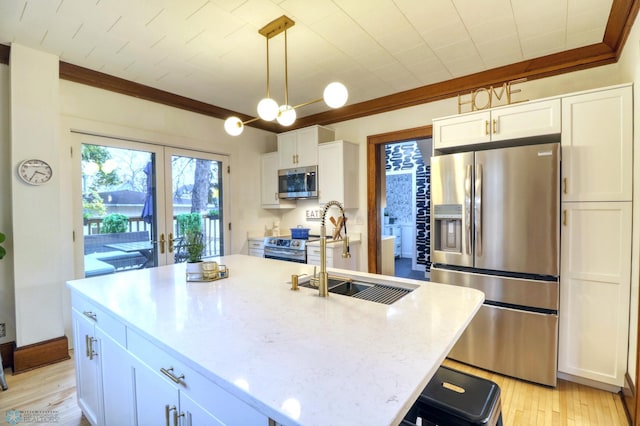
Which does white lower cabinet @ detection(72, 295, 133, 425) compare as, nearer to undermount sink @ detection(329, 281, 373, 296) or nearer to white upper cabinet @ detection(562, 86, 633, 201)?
undermount sink @ detection(329, 281, 373, 296)

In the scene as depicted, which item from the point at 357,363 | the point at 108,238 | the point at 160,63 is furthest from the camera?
the point at 108,238

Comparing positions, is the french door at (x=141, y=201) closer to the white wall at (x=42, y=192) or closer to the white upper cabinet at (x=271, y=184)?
the white wall at (x=42, y=192)

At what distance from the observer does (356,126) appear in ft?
13.1

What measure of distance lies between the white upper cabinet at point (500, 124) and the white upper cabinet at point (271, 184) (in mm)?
2328

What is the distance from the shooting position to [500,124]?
245 centimetres

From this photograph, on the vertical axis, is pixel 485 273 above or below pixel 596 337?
above

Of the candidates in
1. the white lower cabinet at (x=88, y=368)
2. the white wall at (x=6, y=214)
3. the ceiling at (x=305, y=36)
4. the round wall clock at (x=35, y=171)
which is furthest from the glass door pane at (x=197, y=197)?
the white lower cabinet at (x=88, y=368)

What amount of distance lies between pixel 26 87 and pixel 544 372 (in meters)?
4.61

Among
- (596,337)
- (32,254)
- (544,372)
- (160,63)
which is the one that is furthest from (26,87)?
(596,337)

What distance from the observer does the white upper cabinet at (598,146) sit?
202 centimetres

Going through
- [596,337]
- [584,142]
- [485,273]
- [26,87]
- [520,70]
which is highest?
[520,70]

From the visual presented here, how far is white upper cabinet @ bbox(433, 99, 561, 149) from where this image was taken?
227 centimetres

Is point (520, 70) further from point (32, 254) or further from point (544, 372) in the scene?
point (32, 254)

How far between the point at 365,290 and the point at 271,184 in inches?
120
